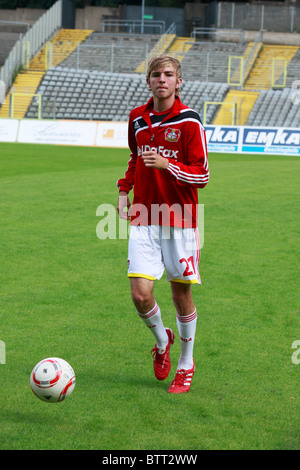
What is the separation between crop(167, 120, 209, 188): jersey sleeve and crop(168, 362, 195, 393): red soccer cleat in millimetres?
1349

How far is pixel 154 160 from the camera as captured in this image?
13.9ft

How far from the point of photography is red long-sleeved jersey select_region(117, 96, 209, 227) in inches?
177

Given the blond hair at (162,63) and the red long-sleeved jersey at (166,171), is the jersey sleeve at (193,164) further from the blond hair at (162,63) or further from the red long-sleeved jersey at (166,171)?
the blond hair at (162,63)

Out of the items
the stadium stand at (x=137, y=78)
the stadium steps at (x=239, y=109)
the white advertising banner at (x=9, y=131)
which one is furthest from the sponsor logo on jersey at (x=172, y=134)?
the stadium steps at (x=239, y=109)

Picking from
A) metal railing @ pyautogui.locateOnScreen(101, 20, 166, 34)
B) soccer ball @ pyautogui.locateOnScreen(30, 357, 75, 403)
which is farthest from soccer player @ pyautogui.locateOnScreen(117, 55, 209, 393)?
metal railing @ pyautogui.locateOnScreen(101, 20, 166, 34)

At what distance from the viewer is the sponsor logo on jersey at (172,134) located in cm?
453

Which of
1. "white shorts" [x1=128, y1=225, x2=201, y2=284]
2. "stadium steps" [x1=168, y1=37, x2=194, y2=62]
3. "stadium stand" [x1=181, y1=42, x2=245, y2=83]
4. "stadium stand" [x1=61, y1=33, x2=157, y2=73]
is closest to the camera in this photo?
"white shorts" [x1=128, y1=225, x2=201, y2=284]

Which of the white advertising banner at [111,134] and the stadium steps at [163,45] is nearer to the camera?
the white advertising banner at [111,134]

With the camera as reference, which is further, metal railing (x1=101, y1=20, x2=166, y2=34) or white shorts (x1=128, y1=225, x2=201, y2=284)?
metal railing (x1=101, y1=20, x2=166, y2=34)

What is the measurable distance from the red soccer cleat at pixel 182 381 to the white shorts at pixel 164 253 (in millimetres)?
661

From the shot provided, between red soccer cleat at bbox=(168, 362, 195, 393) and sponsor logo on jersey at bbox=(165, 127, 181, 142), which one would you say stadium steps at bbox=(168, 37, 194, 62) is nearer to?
sponsor logo on jersey at bbox=(165, 127, 181, 142)

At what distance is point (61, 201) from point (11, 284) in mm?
6072

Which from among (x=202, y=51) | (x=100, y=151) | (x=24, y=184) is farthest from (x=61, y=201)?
(x=202, y=51)

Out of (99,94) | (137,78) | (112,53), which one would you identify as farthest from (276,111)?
(112,53)
